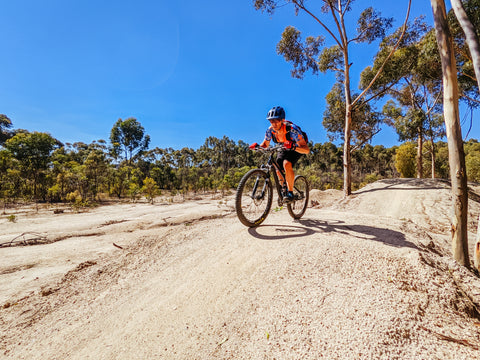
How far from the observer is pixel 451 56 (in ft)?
11.8

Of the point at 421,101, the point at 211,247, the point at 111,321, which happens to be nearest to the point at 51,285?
the point at 111,321

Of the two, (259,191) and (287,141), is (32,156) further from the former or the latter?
(287,141)

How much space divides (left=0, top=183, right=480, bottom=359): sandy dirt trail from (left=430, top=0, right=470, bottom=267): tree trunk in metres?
0.64

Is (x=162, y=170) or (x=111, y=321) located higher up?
(x=162, y=170)

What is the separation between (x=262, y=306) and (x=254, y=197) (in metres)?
2.21

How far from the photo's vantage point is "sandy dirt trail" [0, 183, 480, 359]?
1.70m

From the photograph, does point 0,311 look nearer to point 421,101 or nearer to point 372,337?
point 372,337

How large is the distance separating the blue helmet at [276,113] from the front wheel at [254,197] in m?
1.22

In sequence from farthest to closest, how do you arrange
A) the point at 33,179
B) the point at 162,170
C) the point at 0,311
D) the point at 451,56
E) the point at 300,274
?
the point at 162,170 → the point at 33,179 → the point at 451,56 → the point at 0,311 → the point at 300,274

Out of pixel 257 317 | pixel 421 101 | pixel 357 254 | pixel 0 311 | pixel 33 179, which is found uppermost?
pixel 421 101

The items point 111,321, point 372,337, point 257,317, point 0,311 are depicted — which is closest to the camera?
point 372,337

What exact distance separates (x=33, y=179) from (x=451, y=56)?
86.7 feet

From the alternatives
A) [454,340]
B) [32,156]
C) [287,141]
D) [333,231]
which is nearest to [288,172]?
[287,141]

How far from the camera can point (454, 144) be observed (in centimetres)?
344
